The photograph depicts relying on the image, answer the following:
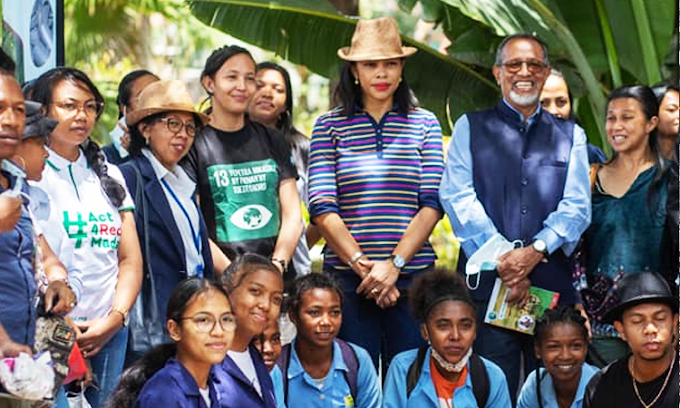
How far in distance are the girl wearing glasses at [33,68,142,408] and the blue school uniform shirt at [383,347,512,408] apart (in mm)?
1460

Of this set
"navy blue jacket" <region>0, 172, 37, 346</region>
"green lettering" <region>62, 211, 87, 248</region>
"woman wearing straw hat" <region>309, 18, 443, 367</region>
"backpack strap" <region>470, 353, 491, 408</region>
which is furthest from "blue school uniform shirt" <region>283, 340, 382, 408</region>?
"navy blue jacket" <region>0, 172, 37, 346</region>

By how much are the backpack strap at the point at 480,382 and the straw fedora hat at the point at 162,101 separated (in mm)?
1920

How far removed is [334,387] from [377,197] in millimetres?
1029

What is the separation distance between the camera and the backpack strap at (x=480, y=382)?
702 cm

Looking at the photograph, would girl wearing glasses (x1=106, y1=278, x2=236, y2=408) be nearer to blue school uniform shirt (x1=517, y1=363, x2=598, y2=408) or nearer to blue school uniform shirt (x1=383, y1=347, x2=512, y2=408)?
blue school uniform shirt (x1=383, y1=347, x2=512, y2=408)

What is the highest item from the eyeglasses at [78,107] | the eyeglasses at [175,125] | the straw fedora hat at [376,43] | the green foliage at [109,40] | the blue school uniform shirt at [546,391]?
the green foliage at [109,40]

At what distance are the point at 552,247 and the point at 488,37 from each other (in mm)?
3575

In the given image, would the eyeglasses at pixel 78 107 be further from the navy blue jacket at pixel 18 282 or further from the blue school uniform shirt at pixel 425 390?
the blue school uniform shirt at pixel 425 390

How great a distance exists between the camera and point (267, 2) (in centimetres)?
999

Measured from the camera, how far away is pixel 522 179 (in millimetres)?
7246

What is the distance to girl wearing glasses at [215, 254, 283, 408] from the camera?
634 centimetres

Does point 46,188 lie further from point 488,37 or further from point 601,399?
point 488,37

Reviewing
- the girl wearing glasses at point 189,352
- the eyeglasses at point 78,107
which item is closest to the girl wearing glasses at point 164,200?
the eyeglasses at point 78,107

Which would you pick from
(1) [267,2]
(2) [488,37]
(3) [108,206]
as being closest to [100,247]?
(3) [108,206]
